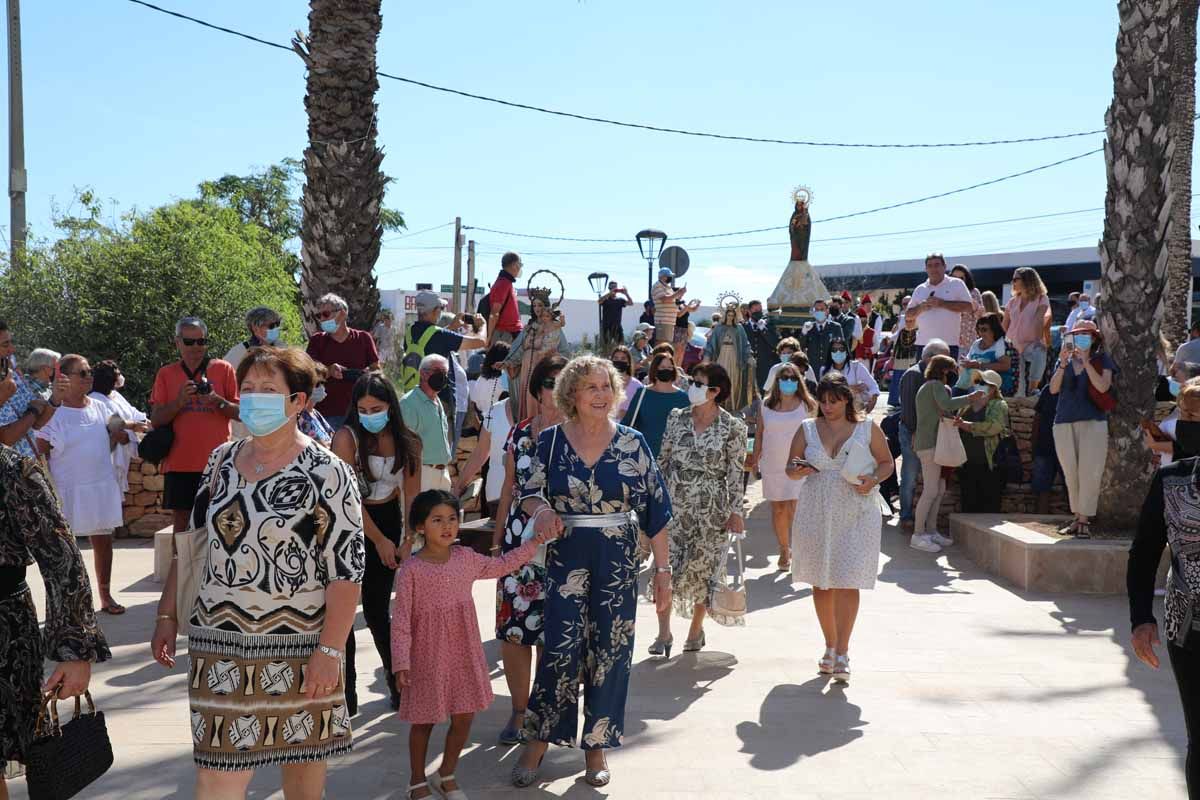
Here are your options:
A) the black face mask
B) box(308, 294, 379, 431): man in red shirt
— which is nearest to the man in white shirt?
box(308, 294, 379, 431): man in red shirt

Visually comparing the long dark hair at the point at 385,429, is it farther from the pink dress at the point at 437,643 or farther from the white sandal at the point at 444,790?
the white sandal at the point at 444,790

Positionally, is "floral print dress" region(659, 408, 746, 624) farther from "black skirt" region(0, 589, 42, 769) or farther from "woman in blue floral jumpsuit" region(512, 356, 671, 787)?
"black skirt" region(0, 589, 42, 769)

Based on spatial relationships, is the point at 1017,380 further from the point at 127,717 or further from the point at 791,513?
the point at 127,717

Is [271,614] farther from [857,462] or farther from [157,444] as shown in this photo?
[157,444]

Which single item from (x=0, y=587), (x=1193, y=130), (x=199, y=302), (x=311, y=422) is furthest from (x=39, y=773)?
(x=1193, y=130)

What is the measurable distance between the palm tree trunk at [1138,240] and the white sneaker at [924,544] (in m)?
1.73

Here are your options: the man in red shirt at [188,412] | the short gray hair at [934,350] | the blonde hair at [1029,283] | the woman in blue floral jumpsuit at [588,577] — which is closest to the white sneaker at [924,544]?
the short gray hair at [934,350]

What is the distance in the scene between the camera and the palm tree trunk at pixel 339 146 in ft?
35.5

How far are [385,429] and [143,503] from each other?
694 cm

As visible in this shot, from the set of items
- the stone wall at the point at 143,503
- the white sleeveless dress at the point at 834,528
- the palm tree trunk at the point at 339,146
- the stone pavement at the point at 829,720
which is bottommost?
the stone pavement at the point at 829,720

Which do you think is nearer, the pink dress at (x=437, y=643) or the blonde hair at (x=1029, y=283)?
the pink dress at (x=437, y=643)

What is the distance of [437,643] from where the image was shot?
206 inches

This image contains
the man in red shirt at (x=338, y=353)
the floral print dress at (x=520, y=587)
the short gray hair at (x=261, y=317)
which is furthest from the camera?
the man in red shirt at (x=338, y=353)

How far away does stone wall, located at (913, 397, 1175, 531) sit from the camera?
12984 millimetres
